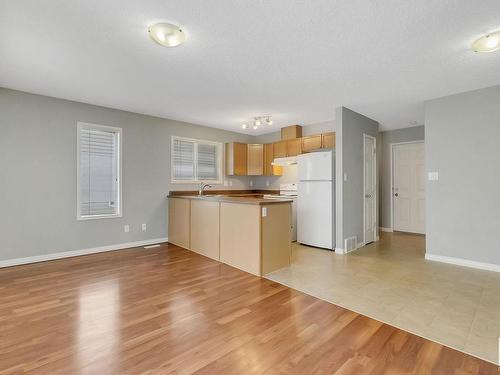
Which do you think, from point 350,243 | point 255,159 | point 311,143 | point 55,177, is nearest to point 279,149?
point 255,159

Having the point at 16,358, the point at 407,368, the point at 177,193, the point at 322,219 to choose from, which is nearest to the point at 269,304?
the point at 407,368

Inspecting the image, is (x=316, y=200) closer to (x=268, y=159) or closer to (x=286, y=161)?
(x=286, y=161)

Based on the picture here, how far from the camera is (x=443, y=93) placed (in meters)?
3.74

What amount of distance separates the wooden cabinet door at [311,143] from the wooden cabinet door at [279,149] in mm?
533

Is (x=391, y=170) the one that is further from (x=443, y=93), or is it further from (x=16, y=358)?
(x=16, y=358)

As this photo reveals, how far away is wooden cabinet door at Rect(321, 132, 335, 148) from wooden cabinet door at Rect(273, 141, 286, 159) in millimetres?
996

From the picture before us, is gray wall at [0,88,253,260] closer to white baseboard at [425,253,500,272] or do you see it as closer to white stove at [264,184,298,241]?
white stove at [264,184,298,241]

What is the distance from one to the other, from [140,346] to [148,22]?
254cm

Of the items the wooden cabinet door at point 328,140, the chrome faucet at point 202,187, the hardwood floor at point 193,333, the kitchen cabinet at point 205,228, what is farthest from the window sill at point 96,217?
the wooden cabinet door at point 328,140

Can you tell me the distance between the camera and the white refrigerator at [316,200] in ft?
15.0

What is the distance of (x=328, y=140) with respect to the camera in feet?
16.7

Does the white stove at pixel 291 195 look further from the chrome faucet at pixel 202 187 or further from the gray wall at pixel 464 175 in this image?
the gray wall at pixel 464 175

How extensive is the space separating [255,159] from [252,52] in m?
3.84

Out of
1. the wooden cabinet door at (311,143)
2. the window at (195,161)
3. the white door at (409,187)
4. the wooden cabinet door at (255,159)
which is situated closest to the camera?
the wooden cabinet door at (311,143)
